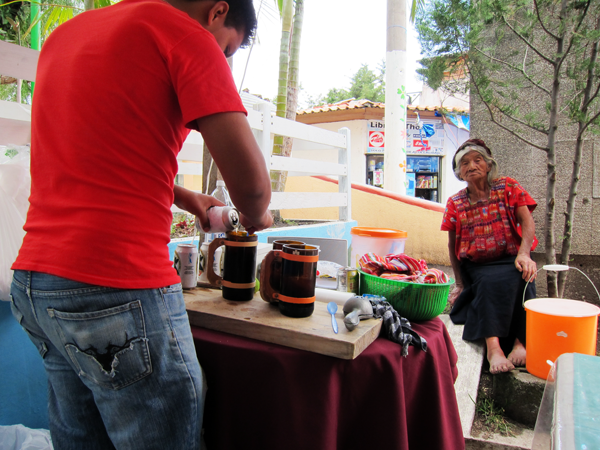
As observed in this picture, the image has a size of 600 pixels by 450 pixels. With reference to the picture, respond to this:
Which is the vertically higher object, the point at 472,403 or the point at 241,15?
the point at 241,15

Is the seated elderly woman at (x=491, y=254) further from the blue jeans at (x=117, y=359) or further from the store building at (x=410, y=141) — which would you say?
the store building at (x=410, y=141)

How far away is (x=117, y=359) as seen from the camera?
848mm

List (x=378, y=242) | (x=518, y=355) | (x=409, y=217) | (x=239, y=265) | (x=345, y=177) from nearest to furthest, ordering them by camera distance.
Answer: (x=239, y=265)
(x=378, y=242)
(x=518, y=355)
(x=345, y=177)
(x=409, y=217)

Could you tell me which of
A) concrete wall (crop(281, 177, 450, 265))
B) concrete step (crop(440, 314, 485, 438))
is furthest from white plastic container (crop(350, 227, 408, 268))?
concrete wall (crop(281, 177, 450, 265))

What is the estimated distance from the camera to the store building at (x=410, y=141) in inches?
491

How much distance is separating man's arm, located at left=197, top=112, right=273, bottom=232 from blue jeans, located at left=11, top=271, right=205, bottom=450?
287mm

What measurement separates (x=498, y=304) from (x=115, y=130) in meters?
3.01

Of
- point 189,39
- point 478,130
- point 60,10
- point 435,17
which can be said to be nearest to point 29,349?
point 189,39

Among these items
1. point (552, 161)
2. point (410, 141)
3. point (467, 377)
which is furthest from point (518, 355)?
point (410, 141)

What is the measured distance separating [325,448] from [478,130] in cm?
459

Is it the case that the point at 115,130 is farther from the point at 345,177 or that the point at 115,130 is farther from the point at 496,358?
the point at 345,177

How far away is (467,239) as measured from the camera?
3.37 metres

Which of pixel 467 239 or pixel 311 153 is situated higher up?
pixel 311 153

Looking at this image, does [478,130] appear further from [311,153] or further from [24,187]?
[311,153]
